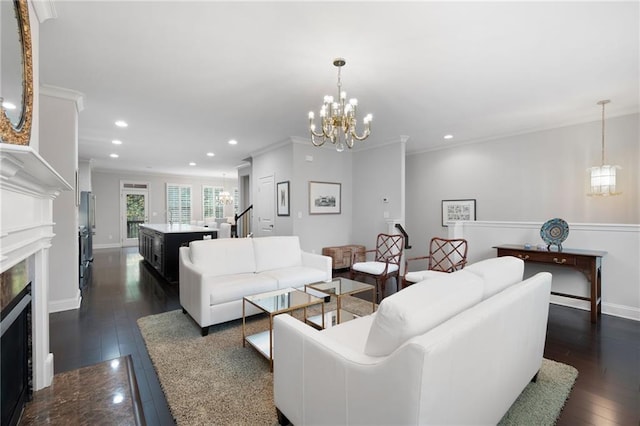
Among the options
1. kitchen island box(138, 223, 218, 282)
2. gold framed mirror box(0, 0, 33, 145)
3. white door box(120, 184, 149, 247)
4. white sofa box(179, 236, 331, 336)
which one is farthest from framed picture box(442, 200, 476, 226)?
white door box(120, 184, 149, 247)

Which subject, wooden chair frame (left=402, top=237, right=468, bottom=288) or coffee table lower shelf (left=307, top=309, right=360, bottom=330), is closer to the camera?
coffee table lower shelf (left=307, top=309, right=360, bottom=330)

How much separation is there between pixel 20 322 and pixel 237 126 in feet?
12.0

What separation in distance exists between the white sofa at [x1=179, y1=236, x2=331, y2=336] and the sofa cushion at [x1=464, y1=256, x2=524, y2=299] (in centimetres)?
219

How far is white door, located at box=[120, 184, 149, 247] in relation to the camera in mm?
9820

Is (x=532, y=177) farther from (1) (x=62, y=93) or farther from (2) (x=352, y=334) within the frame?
(1) (x=62, y=93)

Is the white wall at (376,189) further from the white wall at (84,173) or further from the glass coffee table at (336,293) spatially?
the white wall at (84,173)

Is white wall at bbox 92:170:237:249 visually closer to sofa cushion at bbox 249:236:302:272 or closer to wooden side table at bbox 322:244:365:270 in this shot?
wooden side table at bbox 322:244:365:270

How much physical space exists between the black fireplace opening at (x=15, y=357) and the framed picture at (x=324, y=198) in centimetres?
422

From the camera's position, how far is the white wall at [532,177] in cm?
404

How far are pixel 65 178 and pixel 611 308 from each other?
6627 mm

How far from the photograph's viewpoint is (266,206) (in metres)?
6.34

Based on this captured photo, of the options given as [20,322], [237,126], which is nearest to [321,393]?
[20,322]

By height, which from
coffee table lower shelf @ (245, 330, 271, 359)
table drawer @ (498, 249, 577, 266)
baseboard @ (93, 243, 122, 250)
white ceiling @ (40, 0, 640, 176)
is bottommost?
coffee table lower shelf @ (245, 330, 271, 359)

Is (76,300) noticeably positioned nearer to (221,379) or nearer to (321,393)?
(221,379)
